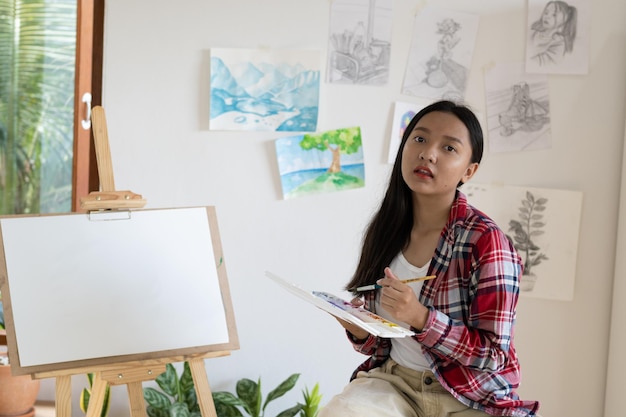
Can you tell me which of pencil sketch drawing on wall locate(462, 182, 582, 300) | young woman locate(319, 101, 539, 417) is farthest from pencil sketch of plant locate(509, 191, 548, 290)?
young woman locate(319, 101, 539, 417)

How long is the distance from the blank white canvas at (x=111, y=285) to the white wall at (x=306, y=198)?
462 mm

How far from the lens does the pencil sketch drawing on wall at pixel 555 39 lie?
2.56 m

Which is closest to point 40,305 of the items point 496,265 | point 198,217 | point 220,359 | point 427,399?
point 198,217

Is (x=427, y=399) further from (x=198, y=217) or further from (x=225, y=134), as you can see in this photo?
(x=225, y=134)

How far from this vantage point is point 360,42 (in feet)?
8.58

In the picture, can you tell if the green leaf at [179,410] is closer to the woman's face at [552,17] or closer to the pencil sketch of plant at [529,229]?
the pencil sketch of plant at [529,229]

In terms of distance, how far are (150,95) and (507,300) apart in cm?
157

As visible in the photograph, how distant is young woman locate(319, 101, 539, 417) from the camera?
1.55 metres

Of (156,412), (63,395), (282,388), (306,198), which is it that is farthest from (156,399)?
(306,198)

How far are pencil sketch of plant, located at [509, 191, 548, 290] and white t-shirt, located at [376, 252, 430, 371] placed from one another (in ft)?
3.00

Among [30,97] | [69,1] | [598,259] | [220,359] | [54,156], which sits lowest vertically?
[220,359]

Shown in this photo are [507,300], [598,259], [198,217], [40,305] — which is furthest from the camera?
[598,259]

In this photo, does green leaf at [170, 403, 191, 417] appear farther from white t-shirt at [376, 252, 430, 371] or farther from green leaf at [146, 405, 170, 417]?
white t-shirt at [376, 252, 430, 371]

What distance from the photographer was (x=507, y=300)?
155 cm
